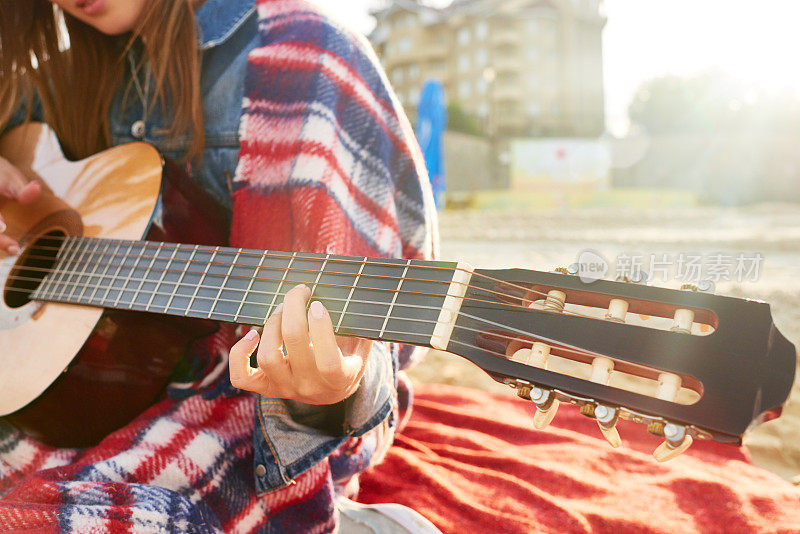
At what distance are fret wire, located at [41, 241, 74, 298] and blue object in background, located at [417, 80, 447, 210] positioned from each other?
7377mm

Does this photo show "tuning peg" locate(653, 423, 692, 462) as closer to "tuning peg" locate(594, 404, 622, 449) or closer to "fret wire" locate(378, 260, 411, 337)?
"tuning peg" locate(594, 404, 622, 449)

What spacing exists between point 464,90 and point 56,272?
3415 cm

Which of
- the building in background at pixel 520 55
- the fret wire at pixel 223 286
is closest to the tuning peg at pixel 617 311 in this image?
the fret wire at pixel 223 286

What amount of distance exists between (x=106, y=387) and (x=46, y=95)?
0.97m

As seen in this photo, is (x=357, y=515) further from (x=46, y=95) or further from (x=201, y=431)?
(x=46, y=95)

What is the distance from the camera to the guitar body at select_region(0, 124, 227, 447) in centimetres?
118

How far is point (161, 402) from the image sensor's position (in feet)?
4.07

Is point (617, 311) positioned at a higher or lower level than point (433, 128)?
higher

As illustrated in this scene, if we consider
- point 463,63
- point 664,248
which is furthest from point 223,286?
point 463,63

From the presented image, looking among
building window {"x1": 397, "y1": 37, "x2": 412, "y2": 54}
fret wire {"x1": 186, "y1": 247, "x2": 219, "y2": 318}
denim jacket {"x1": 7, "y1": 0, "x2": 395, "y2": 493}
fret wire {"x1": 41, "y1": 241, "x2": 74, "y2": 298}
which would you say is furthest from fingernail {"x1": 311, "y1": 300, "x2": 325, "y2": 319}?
building window {"x1": 397, "y1": 37, "x2": 412, "y2": 54}

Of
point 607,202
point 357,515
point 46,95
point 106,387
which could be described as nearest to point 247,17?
point 46,95

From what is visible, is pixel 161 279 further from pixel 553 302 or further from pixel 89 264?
pixel 553 302

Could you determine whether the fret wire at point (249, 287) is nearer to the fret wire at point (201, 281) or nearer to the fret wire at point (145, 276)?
the fret wire at point (201, 281)

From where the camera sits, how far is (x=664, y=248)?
7.02 metres
